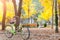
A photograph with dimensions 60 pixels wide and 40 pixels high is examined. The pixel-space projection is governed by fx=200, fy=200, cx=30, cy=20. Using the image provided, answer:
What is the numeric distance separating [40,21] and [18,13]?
24519 millimetres

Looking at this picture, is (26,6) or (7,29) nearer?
(7,29)

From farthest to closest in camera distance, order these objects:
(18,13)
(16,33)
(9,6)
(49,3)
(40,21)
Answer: (40,21) < (9,6) < (49,3) < (18,13) < (16,33)

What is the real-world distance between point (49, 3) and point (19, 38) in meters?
11.3

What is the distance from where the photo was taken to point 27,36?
30.6 feet

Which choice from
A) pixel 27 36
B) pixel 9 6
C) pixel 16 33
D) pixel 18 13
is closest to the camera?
pixel 27 36

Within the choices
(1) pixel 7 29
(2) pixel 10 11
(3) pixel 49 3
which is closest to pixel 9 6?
(2) pixel 10 11

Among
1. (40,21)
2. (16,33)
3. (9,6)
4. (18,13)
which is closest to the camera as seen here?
(16,33)

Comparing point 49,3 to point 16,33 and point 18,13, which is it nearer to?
point 18,13

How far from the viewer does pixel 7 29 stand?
1058 centimetres

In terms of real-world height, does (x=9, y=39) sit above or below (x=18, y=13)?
below

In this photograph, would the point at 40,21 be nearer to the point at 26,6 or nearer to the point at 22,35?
the point at 26,6

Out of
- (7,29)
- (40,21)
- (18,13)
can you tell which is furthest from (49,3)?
(40,21)

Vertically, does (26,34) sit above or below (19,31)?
below

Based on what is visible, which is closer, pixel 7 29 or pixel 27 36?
pixel 27 36
